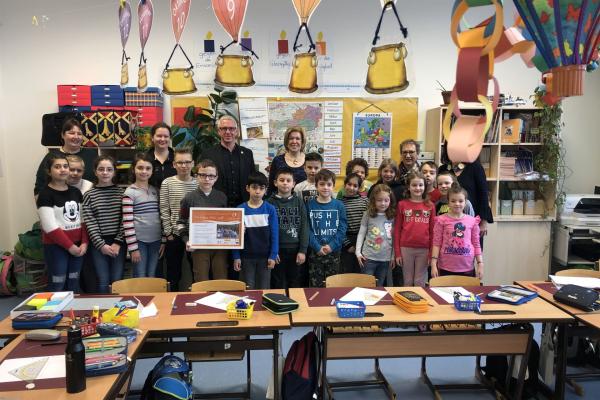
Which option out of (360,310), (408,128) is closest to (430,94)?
(408,128)

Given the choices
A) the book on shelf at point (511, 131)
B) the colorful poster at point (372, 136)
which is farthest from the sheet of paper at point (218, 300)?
the book on shelf at point (511, 131)

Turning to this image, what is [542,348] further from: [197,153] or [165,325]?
[197,153]

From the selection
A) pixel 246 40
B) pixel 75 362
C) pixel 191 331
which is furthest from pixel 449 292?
pixel 246 40

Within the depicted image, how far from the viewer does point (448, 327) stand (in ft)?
8.92

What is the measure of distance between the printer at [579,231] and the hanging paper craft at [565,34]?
4.13m

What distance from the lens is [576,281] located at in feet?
9.45

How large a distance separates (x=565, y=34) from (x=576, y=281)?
91.0 inches

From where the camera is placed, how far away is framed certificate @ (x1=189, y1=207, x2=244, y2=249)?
3.23 meters

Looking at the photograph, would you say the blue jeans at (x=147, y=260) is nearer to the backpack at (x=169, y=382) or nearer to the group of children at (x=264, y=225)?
the group of children at (x=264, y=225)

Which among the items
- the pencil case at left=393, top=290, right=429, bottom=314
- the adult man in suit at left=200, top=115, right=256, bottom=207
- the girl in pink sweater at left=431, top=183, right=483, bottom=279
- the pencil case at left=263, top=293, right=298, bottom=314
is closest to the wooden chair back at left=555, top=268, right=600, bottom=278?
the girl in pink sweater at left=431, top=183, right=483, bottom=279

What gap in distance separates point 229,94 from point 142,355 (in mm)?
2935

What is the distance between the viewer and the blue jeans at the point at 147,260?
3.53 meters

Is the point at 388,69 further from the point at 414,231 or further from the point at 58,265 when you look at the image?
the point at 58,265

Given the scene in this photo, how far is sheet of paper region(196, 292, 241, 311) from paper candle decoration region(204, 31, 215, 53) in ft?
10.5
